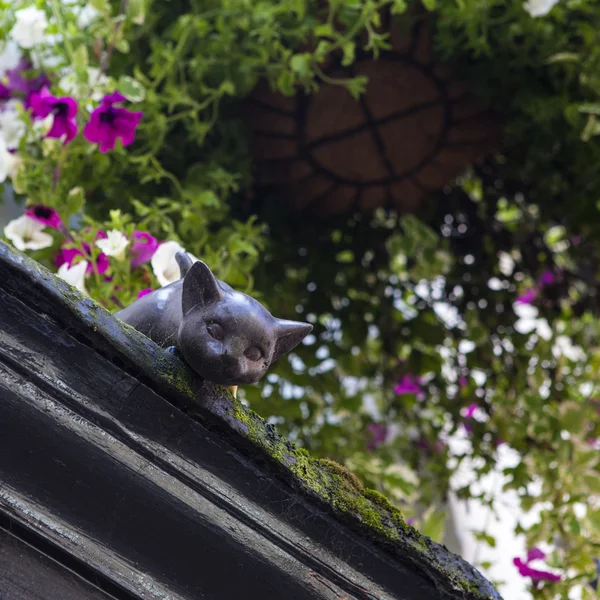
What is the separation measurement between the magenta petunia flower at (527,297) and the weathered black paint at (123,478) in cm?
99

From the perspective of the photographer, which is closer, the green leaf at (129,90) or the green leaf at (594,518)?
the green leaf at (129,90)

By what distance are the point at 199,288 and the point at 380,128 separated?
64cm

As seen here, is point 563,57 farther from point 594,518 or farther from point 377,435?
point 377,435

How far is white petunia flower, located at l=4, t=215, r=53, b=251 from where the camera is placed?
839 mm

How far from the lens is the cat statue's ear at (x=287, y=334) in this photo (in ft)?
1.55

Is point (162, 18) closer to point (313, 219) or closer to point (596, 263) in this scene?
point (313, 219)

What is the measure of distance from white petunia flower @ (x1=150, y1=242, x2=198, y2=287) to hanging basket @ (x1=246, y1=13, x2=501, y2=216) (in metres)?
0.34

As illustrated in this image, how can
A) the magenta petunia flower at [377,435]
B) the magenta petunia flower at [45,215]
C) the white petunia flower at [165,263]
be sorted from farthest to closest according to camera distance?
the magenta petunia flower at [377,435], the magenta petunia flower at [45,215], the white petunia flower at [165,263]

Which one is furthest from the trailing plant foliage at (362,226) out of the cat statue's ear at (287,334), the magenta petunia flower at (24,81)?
the cat statue's ear at (287,334)

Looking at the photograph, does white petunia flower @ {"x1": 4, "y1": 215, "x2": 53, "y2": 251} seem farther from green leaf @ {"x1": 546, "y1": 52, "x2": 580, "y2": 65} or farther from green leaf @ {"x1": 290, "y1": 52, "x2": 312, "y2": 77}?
green leaf @ {"x1": 546, "y1": 52, "x2": 580, "y2": 65}

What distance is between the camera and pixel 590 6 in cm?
99

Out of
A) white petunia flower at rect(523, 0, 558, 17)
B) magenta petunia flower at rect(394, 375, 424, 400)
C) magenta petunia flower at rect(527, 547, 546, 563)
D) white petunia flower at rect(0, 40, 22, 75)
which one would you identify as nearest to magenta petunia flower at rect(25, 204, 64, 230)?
white petunia flower at rect(0, 40, 22, 75)

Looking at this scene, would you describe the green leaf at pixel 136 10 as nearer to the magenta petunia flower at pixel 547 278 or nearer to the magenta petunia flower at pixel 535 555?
the magenta petunia flower at pixel 547 278

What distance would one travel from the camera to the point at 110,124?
2.76 feet
